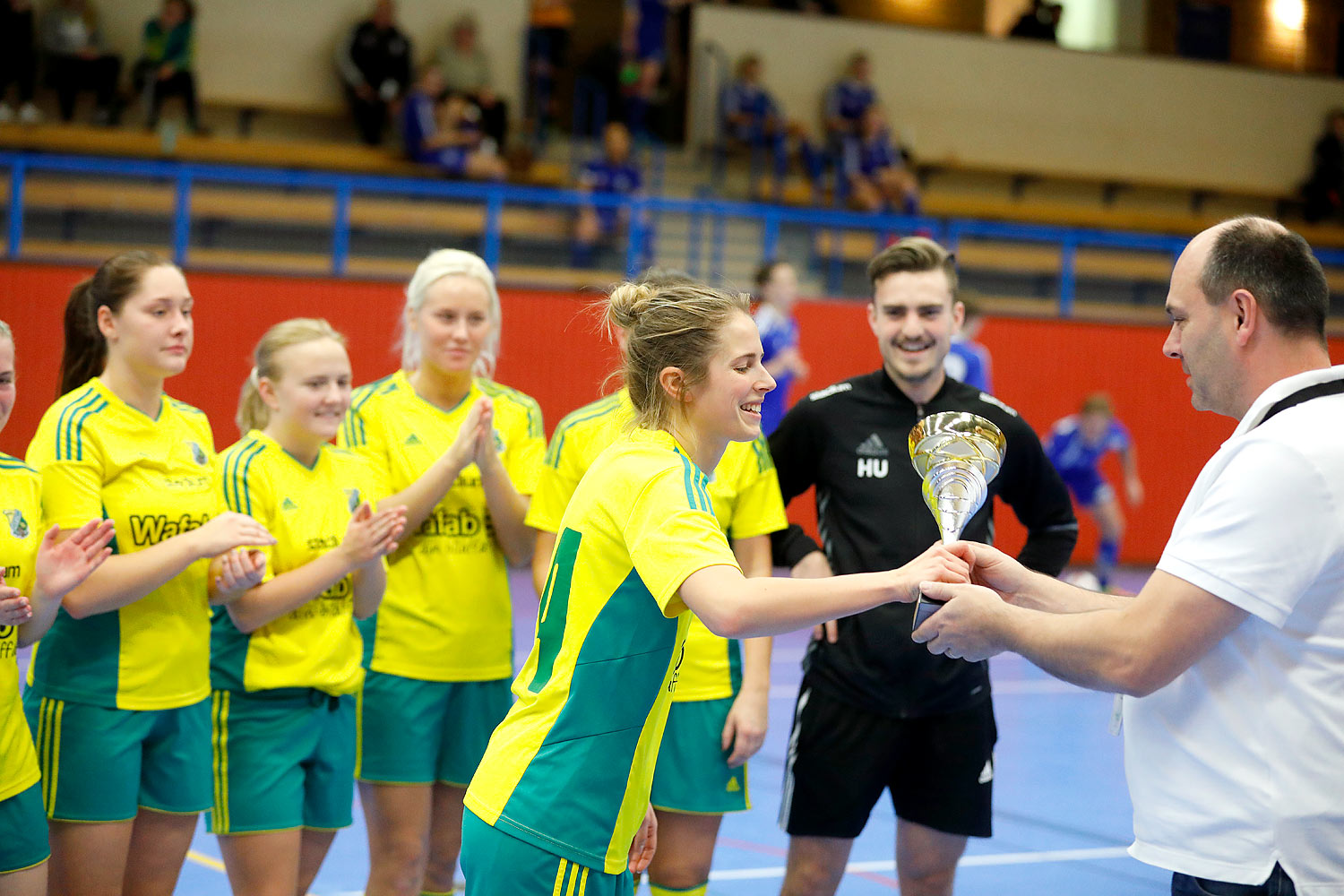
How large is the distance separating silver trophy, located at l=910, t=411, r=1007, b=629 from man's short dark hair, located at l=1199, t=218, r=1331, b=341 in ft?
2.20

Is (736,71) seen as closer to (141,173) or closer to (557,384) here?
(557,384)

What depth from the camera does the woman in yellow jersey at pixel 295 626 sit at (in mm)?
3701

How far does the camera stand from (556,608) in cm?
265

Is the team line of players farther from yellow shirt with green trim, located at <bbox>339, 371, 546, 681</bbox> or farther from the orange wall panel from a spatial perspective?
the orange wall panel

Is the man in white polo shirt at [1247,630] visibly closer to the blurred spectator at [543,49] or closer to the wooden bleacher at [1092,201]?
the blurred spectator at [543,49]

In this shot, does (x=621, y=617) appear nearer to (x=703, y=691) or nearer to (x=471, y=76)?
(x=703, y=691)

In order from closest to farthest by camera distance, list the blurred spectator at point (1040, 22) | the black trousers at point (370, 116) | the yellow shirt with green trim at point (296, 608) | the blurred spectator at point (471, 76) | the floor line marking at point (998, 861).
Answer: the yellow shirt with green trim at point (296, 608)
the floor line marking at point (998, 861)
the black trousers at point (370, 116)
the blurred spectator at point (471, 76)
the blurred spectator at point (1040, 22)

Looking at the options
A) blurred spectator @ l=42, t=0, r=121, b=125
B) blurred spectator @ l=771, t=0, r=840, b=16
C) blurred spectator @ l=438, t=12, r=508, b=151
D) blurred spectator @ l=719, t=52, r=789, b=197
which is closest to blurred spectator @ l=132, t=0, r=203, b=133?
blurred spectator @ l=42, t=0, r=121, b=125

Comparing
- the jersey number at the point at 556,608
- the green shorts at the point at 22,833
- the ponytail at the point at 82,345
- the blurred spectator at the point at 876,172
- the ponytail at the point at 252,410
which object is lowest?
the green shorts at the point at 22,833

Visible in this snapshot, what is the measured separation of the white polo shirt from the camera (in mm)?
2236

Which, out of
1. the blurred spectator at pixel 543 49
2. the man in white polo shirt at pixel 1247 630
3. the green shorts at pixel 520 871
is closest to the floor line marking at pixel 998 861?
the green shorts at pixel 520 871

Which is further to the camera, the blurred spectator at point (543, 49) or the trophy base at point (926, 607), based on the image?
the blurred spectator at point (543, 49)

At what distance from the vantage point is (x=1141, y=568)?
1512 centimetres

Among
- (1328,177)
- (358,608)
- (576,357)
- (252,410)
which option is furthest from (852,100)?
(358,608)
